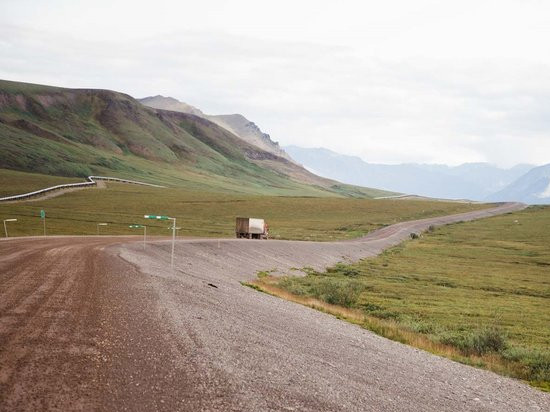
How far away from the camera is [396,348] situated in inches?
815

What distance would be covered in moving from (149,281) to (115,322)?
862 cm

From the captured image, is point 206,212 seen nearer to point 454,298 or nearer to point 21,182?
point 21,182

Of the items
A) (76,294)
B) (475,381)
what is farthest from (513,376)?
(76,294)

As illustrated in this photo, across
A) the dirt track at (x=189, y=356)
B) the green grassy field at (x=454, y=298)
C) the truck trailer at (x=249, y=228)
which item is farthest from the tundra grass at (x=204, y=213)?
the dirt track at (x=189, y=356)

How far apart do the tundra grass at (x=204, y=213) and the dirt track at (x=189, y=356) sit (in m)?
40.5

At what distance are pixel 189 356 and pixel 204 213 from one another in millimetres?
104429

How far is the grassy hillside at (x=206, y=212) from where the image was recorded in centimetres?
7706

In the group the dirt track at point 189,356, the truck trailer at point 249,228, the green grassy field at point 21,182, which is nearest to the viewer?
the dirt track at point 189,356

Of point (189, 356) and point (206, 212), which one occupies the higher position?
point (206, 212)

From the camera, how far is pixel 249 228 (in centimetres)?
7088

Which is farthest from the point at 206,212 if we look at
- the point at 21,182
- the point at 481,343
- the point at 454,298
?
the point at 481,343

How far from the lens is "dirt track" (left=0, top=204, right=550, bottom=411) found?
10.5 meters

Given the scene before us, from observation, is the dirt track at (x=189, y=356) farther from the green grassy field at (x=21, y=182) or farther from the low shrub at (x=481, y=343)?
the green grassy field at (x=21, y=182)

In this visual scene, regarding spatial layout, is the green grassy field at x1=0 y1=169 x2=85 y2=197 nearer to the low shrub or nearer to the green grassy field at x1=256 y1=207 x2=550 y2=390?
the green grassy field at x1=256 y1=207 x2=550 y2=390
